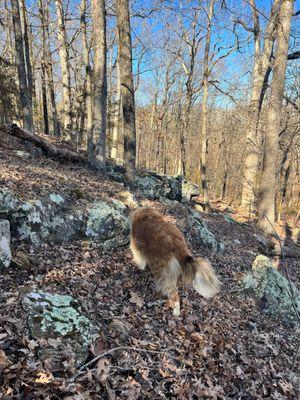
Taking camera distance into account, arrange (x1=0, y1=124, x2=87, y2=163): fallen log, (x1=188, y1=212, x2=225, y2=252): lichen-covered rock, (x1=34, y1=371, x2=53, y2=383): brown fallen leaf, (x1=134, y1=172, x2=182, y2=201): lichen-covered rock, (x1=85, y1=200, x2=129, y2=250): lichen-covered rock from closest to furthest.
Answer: (x1=34, y1=371, x2=53, y2=383): brown fallen leaf
(x1=85, y1=200, x2=129, y2=250): lichen-covered rock
(x1=188, y1=212, x2=225, y2=252): lichen-covered rock
(x1=0, y1=124, x2=87, y2=163): fallen log
(x1=134, y1=172, x2=182, y2=201): lichen-covered rock

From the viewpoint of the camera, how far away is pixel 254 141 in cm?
1498

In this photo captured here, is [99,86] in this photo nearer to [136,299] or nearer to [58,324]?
[136,299]

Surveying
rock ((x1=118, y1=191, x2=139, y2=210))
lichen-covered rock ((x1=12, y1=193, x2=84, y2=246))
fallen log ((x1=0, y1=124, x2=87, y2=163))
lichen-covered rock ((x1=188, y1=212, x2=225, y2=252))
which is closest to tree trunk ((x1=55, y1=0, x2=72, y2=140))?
fallen log ((x1=0, y1=124, x2=87, y2=163))

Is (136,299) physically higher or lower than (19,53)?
lower

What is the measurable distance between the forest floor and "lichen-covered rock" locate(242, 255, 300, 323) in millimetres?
220

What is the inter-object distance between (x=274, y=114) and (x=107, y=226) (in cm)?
827

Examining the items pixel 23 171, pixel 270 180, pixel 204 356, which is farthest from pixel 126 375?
pixel 270 180

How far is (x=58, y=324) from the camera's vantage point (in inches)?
129

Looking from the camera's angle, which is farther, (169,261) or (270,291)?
(270,291)

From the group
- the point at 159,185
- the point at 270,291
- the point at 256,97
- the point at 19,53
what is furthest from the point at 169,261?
the point at 256,97

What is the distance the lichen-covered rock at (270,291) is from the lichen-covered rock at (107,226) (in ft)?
8.90

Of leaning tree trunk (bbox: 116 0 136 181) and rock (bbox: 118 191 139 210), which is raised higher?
leaning tree trunk (bbox: 116 0 136 181)

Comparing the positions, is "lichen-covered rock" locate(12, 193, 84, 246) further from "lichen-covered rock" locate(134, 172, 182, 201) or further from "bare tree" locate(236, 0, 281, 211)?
"bare tree" locate(236, 0, 281, 211)

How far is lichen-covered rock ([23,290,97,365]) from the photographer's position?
3.00m
